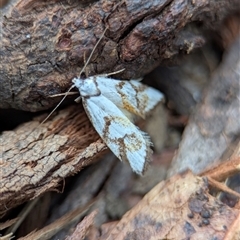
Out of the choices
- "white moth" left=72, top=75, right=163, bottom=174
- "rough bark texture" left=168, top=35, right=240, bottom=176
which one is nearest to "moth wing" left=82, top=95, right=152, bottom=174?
"white moth" left=72, top=75, right=163, bottom=174

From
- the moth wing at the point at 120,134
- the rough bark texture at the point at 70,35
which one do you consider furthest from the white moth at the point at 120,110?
the rough bark texture at the point at 70,35

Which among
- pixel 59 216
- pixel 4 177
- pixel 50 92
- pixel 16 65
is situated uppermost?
pixel 16 65

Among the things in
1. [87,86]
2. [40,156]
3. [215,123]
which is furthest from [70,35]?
[215,123]

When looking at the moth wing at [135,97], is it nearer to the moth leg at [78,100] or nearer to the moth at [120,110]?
the moth at [120,110]

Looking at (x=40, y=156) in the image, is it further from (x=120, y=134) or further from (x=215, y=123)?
(x=215, y=123)

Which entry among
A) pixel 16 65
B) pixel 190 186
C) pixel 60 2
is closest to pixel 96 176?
pixel 190 186

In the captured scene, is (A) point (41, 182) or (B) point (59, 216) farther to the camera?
(B) point (59, 216)

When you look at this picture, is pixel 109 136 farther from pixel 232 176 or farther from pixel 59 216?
pixel 232 176

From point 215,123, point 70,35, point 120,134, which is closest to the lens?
point 70,35
